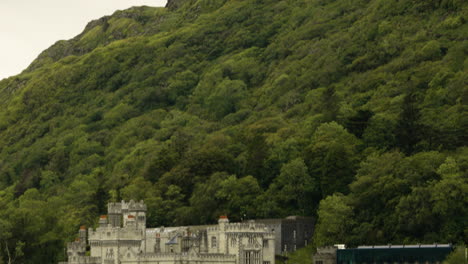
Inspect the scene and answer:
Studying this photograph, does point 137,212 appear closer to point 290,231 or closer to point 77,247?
point 77,247

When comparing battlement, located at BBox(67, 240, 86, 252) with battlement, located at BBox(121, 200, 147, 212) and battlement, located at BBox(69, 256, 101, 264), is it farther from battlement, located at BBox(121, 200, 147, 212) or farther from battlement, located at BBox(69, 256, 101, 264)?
battlement, located at BBox(121, 200, 147, 212)

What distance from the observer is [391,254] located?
9375 centimetres

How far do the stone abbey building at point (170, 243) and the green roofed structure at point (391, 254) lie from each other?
697cm

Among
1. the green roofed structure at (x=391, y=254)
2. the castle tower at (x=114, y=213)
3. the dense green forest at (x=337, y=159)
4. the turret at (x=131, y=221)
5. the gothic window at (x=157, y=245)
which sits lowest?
the green roofed structure at (x=391, y=254)

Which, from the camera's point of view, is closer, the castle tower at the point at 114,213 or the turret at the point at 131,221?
the turret at the point at 131,221

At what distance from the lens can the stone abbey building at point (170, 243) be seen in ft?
325

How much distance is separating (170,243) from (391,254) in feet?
83.5

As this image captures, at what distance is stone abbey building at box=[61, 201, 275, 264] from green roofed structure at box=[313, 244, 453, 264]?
22.9 ft

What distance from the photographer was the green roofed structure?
9075 cm

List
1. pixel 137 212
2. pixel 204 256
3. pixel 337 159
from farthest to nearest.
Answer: pixel 337 159
pixel 137 212
pixel 204 256

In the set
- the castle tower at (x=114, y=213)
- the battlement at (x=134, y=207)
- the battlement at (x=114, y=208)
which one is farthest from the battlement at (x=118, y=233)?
the battlement at (x=114, y=208)

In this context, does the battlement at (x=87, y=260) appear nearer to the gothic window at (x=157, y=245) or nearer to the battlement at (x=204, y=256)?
the gothic window at (x=157, y=245)

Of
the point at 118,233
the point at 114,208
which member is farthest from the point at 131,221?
the point at 114,208

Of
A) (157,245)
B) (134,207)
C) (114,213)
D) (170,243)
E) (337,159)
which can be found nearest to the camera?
(170,243)
